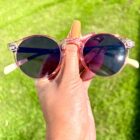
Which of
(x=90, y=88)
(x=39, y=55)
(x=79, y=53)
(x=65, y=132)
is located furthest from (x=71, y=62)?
Result: (x=90, y=88)

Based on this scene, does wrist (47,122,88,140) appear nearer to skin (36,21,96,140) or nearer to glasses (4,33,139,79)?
skin (36,21,96,140)

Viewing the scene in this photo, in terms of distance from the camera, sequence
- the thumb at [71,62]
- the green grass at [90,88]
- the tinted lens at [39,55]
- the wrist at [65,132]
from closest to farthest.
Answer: the wrist at [65,132]
the thumb at [71,62]
the tinted lens at [39,55]
the green grass at [90,88]

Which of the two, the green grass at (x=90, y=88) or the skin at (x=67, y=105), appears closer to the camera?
the skin at (x=67, y=105)

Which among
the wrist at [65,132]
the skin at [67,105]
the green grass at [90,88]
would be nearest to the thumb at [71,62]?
the skin at [67,105]

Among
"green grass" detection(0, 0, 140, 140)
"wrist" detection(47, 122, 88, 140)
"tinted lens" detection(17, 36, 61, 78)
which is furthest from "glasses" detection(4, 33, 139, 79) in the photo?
"green grass" detection(0, 0, 140, 140)

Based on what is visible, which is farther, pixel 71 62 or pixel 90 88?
pixel 90 88

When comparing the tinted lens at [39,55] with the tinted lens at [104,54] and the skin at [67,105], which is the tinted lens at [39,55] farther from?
the tinted lens at [104,54]

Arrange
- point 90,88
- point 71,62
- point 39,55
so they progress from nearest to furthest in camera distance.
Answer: point 71,62, point 39,55, point 90,88

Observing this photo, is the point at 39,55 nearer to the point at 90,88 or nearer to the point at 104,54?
the point at 104,54
